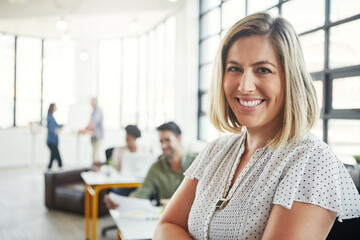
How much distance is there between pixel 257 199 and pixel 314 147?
18 cm

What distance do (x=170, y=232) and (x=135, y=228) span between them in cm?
107

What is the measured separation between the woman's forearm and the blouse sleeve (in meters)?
0.34

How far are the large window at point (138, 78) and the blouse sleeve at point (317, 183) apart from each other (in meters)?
6.57

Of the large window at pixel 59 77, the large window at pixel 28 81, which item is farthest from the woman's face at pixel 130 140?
the large window at pixel 59 77

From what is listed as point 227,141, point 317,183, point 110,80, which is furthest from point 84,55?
point 317,183

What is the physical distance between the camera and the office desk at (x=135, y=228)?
1.98 m

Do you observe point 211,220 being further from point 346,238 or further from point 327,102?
point 327,102

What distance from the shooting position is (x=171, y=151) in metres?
3.33

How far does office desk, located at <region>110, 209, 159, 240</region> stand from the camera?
1.98 m

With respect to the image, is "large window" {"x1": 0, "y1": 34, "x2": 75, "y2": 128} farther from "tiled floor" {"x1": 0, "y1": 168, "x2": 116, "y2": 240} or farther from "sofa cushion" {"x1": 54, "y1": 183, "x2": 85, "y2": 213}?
"sofa cushion" {"x1": 54, "y1": 183, "x2": 85, "y2": 213}

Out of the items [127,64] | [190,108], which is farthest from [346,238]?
[127,64]

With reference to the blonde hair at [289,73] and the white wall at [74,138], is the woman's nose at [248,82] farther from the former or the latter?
the white wall at [74,138]

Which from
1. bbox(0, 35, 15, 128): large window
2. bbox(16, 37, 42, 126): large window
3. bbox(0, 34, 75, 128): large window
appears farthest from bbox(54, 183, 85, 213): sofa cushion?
bbox(0, 35, 15, 128): large window

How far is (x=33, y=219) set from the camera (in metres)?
4.88
